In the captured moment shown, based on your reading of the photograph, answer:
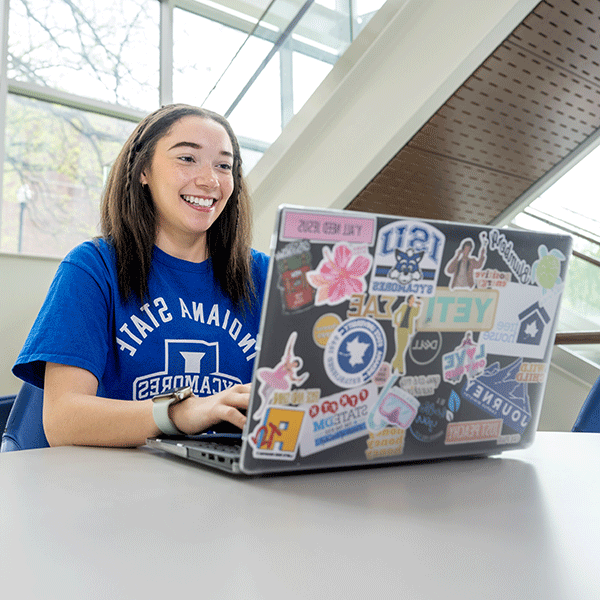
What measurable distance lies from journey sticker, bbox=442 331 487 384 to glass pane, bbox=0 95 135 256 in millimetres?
4288

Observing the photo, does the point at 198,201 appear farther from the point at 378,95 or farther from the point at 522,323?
the point at 378,95

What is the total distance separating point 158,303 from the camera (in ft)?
3.90

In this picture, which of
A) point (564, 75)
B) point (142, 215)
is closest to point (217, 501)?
point (142, 215)

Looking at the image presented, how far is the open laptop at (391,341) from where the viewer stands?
23.2 inches

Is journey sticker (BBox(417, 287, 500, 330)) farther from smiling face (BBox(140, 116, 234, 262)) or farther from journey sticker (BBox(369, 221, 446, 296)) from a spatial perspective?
smiling face (BBox(140, 116, 234, 262))

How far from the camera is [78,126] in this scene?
15.8ft

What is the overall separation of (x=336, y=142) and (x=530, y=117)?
106cm

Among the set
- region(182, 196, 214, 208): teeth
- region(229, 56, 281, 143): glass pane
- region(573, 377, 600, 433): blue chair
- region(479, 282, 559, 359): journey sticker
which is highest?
region(229, 56, 281, 143): glass pane

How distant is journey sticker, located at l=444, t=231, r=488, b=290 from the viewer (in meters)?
0.65

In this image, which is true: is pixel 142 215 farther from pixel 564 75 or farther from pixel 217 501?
pixel 564 75

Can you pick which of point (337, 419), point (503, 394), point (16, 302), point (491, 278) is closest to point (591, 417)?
point (503, 394)

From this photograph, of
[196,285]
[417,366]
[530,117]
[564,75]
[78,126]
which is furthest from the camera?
[78,126]

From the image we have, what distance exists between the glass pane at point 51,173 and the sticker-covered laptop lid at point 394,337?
4.28 metres

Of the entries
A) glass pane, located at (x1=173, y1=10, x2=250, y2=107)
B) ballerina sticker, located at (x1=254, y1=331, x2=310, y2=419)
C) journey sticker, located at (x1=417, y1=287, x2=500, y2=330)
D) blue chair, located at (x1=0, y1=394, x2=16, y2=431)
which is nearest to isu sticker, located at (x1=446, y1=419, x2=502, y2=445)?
journey sticker, located at (x1=417, y1=287, x2=500, y2=330)
